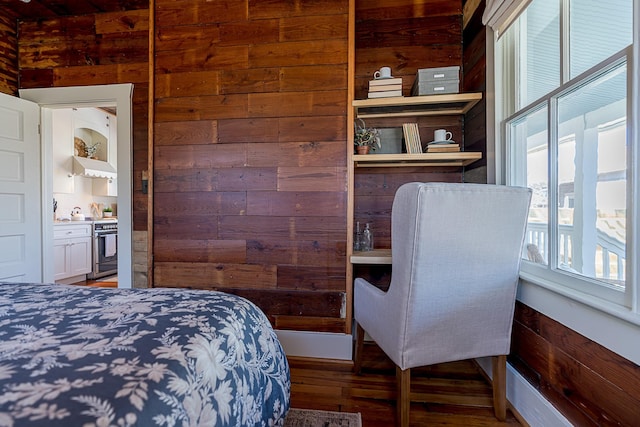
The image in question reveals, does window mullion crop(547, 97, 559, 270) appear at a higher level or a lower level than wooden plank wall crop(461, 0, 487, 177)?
lower

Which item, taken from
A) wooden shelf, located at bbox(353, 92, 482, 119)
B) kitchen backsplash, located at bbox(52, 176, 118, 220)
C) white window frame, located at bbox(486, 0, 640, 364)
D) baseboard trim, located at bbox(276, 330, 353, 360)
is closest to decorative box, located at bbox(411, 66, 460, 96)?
wooden shelf, located at bbox(353, 92, 482, 119)

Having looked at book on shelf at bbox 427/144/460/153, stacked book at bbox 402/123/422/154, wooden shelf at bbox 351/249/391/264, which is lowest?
wooden shelf at bbox 351/249/391/264

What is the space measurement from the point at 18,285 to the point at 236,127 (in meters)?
1.49

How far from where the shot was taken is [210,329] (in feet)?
3.06

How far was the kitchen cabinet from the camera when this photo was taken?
4.01 metres

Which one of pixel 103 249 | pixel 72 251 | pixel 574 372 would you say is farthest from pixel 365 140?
pixel 103 249

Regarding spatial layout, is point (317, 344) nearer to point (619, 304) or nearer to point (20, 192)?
point (619, 304)

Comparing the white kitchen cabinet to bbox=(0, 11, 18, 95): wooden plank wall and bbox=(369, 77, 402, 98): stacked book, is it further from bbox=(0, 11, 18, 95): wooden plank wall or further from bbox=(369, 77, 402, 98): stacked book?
bbox=(369, 77, 402, 98): stacked book

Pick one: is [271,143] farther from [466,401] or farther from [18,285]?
[466,401]

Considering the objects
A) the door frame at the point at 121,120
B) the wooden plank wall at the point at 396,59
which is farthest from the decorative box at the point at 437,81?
the door frame at the point at 121,120

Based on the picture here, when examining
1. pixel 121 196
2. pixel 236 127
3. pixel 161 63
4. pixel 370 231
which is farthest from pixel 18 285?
pixel 370 231

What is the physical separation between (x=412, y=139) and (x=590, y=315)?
1440mm

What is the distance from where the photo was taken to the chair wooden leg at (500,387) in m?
1.55

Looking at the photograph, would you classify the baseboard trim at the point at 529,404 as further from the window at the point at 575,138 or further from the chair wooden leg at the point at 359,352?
the chair wooden leg at the point at 359,352
